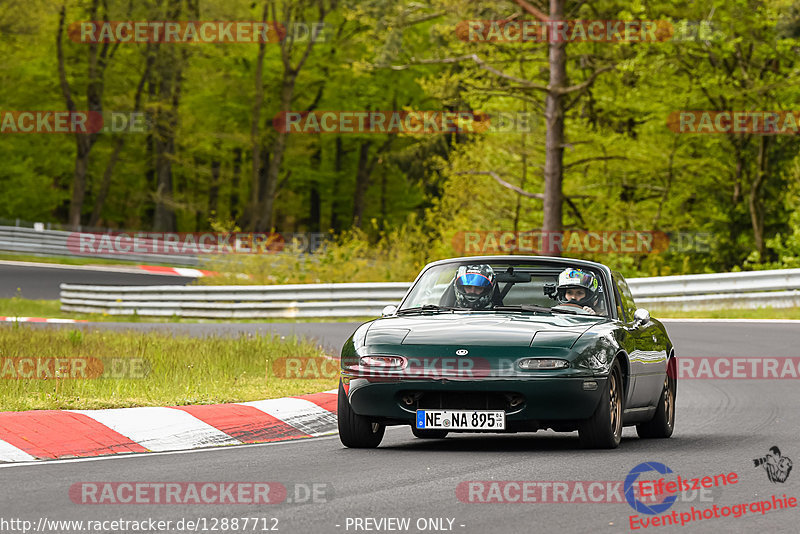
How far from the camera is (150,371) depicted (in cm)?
1326

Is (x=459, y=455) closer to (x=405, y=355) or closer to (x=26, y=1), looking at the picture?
(x=405, y=355)

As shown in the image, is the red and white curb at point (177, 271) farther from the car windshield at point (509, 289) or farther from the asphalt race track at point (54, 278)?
the car windshield at point (509, 289)

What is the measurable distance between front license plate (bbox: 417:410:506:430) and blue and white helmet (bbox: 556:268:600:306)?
72.4 inches

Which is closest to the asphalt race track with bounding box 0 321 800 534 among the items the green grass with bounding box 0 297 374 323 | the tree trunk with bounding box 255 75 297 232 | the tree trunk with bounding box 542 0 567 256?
the green grass with bounding box 0 297 374 323

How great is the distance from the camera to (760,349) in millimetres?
18344

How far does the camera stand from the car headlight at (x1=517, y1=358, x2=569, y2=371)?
9047 mm

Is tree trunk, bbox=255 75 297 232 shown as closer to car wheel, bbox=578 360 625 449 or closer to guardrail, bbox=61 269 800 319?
guardrail, bbox=61 269 800 319

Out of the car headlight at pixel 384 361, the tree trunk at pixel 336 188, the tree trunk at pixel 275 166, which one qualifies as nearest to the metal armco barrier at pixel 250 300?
the car headlight at pixel 384 361

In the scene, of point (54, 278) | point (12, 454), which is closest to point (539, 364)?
point (12, 454)

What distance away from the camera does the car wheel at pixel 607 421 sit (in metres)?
9.21

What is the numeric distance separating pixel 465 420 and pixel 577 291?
78.8 inches

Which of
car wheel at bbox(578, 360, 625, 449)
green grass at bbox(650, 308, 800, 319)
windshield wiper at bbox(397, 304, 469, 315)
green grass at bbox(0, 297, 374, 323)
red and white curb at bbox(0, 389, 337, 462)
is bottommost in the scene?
green grass at bbox(0, 297, 374, 323)

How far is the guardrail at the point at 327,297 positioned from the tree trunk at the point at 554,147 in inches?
223

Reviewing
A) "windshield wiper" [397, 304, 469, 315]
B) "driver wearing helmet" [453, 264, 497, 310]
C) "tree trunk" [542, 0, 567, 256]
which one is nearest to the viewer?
"windshield wiper" [397, 304, 469, 315]
